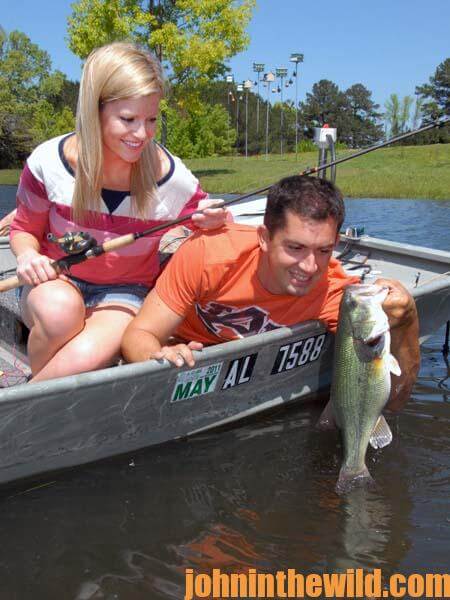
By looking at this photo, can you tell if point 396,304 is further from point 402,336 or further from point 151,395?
point 151,395

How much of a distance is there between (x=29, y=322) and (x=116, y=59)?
66.4 inches

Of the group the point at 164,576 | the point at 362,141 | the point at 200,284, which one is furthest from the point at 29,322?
the point at 362,141

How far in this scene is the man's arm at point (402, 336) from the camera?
4133 mm

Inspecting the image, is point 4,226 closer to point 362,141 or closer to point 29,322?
point 29,322

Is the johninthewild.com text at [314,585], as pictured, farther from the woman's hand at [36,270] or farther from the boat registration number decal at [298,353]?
the woman's hand at [36,270]

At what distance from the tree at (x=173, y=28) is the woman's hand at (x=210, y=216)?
27528 millimetres

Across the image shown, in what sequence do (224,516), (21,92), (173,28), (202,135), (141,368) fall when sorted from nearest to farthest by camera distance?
(141,368)
(224,516)
(173,28)
(21,92)
(202,135)

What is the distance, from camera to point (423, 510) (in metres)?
3.88

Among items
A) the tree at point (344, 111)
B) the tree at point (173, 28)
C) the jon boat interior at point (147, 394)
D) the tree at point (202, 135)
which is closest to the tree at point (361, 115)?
the tree at point (344, 111)

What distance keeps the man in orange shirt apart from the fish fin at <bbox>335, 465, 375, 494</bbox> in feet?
2.82

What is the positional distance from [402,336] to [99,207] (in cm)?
212

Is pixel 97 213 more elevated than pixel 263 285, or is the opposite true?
pixel 97 213

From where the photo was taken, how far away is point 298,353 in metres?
4.63

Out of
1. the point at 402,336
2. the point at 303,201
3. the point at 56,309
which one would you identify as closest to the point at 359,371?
the point at 402,336
